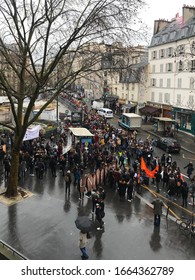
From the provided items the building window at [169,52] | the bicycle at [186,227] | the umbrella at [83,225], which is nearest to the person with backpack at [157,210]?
the bicycle at [186,227]

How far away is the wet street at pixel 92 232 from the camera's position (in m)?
12.0

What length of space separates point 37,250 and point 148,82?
142 feet

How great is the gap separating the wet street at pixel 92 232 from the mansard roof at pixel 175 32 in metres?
29.4

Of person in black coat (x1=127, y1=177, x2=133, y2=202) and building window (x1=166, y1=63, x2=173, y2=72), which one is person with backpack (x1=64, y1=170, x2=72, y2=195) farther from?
building window (x1=166, y1=63, x2=173, y2=72)

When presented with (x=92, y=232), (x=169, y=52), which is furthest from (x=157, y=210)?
(x=169, y=52)

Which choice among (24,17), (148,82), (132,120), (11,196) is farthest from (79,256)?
(148,82)

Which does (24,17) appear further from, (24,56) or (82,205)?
(82,205)

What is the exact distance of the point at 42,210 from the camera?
15.6 m

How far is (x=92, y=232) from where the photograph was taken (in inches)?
536

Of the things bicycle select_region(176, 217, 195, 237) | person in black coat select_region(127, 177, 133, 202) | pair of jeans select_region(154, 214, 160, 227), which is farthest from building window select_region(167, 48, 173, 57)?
pair of jeans select_region(154, 214, 160, 227)

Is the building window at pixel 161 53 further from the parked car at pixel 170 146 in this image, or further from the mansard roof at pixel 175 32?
the parked car at pixel 170 146

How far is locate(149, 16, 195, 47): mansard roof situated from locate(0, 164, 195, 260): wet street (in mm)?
29418

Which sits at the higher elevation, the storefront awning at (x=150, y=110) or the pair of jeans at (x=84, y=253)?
the storefront awning at (x=150, y=110)

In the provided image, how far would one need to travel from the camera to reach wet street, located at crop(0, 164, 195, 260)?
11969 millimetres
